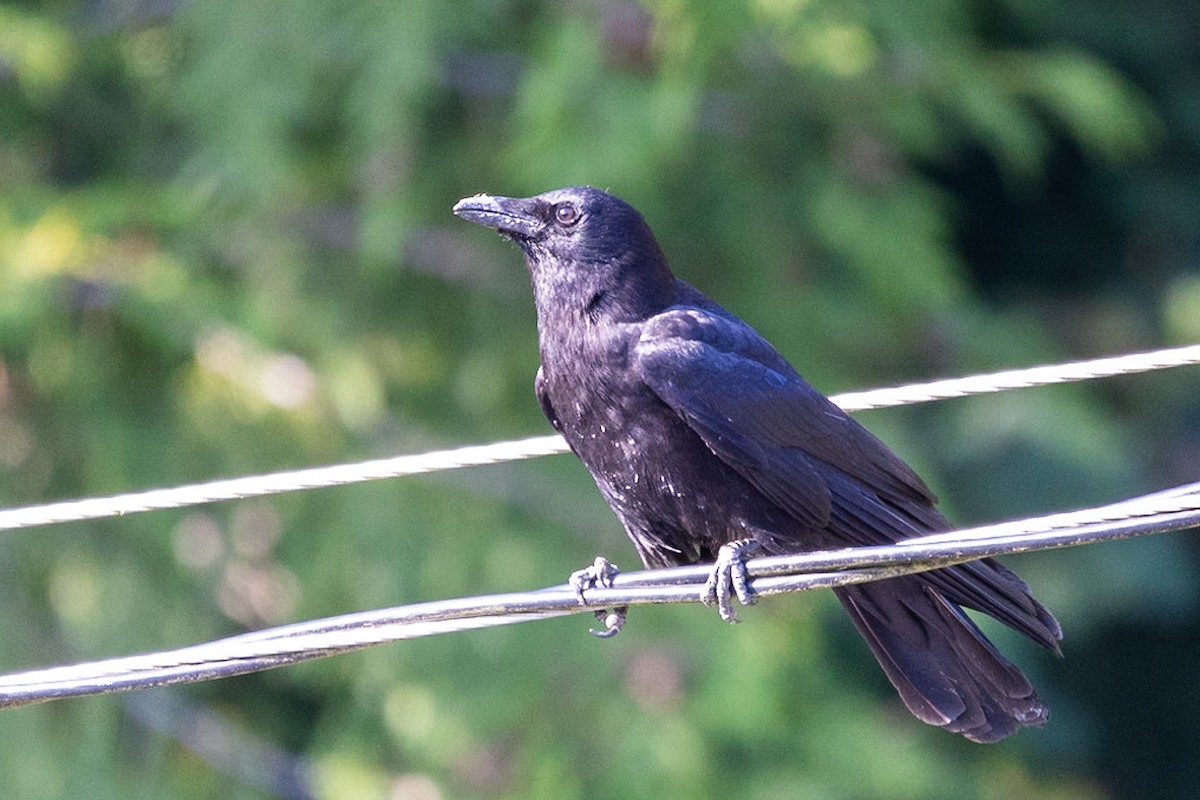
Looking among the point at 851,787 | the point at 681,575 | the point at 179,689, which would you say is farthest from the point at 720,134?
the point at 681,575

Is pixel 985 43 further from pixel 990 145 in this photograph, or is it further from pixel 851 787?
pixel 851 787

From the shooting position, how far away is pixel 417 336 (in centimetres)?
848

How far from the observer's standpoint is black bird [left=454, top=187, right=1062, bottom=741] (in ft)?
13.6

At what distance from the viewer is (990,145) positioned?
33.7 feet

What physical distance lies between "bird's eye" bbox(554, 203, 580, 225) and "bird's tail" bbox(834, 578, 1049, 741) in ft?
4.22

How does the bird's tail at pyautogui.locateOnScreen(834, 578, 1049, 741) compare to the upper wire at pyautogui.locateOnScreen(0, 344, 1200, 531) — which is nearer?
the upper wire at pyautogui.locateOnScreen(0, 344, 1200, 531)

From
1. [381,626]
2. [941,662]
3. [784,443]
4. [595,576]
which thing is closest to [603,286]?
[784,443]

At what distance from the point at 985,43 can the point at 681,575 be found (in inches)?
299

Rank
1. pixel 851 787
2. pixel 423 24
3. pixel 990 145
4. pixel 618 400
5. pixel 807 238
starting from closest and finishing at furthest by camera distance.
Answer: pixel 618 400 < pixel 423 24 < pixel 851 787 < pixel 807 238 < pixel 990 145

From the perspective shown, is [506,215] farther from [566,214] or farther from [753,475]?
[753,475]

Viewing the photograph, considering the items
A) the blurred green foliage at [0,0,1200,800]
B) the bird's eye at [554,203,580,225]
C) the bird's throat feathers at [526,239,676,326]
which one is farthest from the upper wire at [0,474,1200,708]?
the blurred green foliage at [0,0,1200,800]

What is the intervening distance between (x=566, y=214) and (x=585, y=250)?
0.16 metres

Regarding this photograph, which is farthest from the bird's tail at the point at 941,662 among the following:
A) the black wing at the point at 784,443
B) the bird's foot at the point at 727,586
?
the bird's foot at the point at 727,586

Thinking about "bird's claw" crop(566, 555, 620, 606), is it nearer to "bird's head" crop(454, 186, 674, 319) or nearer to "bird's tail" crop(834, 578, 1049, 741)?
"bird's tail" crop(834, 578, 1049, 741)
